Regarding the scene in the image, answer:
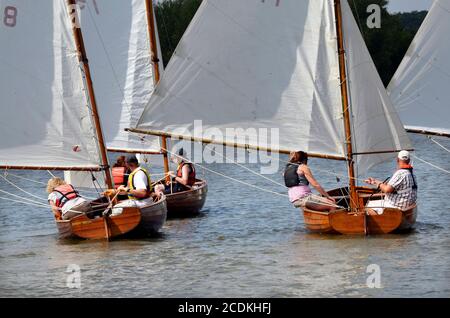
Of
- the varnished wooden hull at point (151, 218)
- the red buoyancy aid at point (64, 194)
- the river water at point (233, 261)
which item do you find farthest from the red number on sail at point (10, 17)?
the varnished wooden hull at point (151, 218)

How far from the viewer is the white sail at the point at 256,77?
24.5 meters

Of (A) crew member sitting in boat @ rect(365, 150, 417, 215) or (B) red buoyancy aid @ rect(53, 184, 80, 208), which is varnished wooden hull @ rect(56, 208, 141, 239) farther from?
(A) crew member sitting in boat @ rect(365, 150, 417, 215)

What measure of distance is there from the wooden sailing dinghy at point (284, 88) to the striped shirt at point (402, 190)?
34.8 inches

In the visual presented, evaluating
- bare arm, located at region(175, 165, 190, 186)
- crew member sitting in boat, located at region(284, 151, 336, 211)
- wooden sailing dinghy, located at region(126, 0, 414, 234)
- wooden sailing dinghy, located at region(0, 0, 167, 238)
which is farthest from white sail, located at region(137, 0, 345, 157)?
bare arm, located at region(175, 165, 190, 186)

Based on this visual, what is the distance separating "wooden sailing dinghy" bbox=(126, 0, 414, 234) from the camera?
79.8 feet

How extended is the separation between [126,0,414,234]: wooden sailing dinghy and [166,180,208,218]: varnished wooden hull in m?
3.78

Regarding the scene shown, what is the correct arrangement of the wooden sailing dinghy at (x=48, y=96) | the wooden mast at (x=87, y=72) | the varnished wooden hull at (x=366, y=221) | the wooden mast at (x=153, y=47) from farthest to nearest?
the wooden mast at (x=153, y=47), the wooden sailing dinghy at (x=48, y=96), the wooden mast at (x=87, y=72), the varnished wooden hull at (x=366, y=221)

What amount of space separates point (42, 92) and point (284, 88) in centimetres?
497

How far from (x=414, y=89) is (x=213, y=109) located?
4316 millimetres

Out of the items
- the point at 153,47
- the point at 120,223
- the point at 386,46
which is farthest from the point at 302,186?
the point at 386,46

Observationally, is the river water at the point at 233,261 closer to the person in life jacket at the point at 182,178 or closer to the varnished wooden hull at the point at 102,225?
the varnished wooden hull at the point at 102,225

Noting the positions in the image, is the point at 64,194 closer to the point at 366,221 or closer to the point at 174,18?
the point at 366,221
